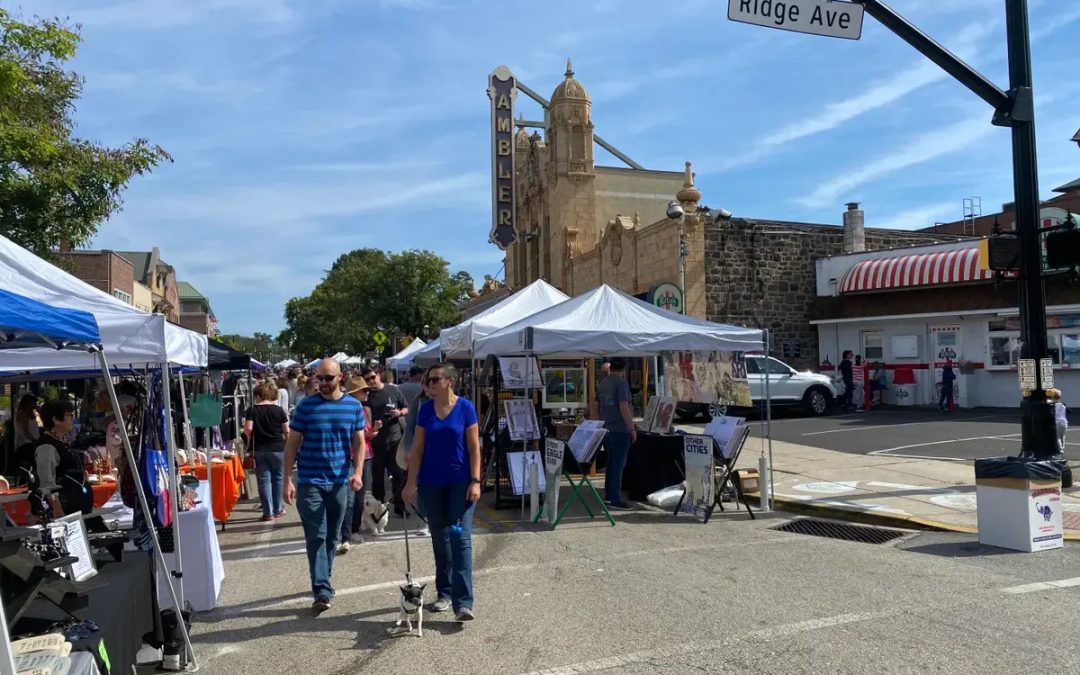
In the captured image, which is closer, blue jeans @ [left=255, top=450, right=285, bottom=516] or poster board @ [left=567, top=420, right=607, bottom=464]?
poster board @ [left=567, top=420, right=607, bottom=464]

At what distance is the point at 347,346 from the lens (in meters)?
58.7

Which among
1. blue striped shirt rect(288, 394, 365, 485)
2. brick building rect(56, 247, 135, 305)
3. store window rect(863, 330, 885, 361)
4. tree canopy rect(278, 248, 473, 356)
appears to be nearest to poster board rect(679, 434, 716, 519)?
blue striped shirt rect(288, 394, 365, 485)

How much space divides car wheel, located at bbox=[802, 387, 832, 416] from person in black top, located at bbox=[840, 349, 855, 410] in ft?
3.39

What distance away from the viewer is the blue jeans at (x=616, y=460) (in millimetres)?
9664

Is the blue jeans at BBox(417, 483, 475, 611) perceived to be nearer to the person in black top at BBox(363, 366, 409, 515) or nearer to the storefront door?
the person in black top at BBox(363, 366, 409, 515)

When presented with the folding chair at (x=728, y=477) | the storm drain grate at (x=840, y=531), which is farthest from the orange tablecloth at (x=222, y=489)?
the storm drain grate at (x=840, y=531)

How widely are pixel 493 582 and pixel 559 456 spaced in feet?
7.81

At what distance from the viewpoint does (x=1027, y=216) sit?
386 inches

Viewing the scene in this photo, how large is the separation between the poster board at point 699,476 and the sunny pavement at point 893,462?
0.81 metres

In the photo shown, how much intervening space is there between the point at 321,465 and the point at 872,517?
6.14 metres

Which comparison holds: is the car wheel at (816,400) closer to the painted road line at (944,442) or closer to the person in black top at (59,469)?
the painted road line at (944,442)

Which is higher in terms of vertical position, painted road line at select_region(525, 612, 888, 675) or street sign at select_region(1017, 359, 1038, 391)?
street sign at select_region(1017, 359, 1038, 391)

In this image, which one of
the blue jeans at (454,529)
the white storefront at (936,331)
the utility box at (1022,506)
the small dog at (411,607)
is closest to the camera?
the small dog at (411,607)

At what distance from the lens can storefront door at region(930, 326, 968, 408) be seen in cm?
2148
